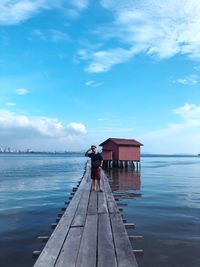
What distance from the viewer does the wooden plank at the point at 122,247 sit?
5.89 m

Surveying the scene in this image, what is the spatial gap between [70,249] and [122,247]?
1.08 meters

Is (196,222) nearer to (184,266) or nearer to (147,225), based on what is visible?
(147,225)

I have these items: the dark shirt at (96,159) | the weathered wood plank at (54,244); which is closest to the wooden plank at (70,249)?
the weathered wood plank at (54,244)

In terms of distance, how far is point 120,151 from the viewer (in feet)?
167

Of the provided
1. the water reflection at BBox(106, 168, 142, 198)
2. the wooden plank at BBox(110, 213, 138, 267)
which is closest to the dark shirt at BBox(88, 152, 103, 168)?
the wooden plank at BBox(110, 213, 138, 267)

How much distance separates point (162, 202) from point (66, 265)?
45.9ft

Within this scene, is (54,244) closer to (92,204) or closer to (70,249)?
(70,249)

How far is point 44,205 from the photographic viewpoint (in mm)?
18344

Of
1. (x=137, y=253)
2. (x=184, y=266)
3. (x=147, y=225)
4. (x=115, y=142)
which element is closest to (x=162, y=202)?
(x=147, y=225)

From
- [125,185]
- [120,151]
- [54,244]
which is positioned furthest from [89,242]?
[120,151]

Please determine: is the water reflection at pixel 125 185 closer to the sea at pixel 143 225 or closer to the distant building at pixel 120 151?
the sea at pixel 143 225

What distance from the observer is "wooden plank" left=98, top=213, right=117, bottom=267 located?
5883 millimetres

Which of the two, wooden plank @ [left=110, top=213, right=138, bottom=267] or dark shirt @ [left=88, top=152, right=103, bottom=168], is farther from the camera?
dark shirt @ [left=88, top=152, right=103, bottom=168]

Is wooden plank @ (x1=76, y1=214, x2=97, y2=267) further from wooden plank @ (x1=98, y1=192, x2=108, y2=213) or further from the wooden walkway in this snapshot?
wooden plank @ (x1=98, y1=192, x2=108, y2=213)
